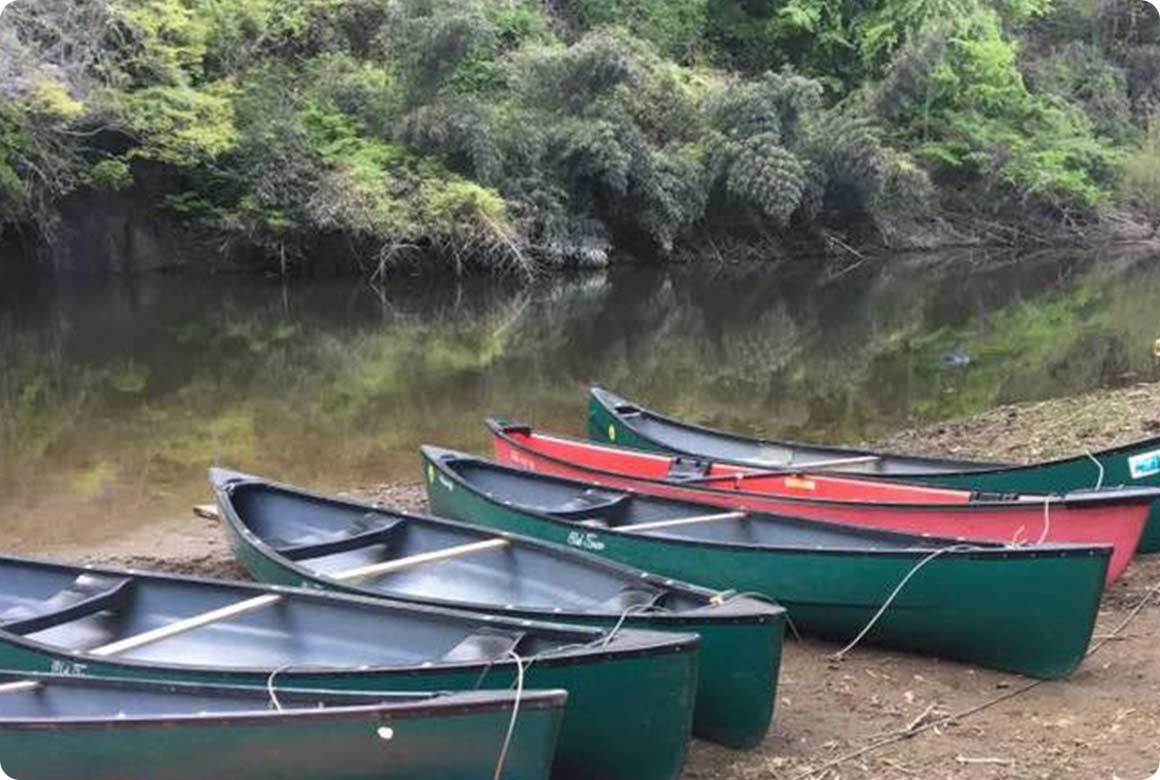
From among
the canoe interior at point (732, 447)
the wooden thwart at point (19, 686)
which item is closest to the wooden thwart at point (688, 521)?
the canoe interior at point (732, 447)

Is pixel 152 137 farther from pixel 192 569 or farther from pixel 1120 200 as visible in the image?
pixel 1120 200

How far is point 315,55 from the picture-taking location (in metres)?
30.4

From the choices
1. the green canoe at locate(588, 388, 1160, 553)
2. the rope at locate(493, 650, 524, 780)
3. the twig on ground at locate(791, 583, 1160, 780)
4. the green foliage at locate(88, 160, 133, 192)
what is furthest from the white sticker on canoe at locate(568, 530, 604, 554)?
the green foliage at locate(88, 160, 133, 192)

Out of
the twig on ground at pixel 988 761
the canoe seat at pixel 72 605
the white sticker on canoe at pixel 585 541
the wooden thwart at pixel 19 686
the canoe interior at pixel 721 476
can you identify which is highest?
the wooden thwart at pixel 19 686

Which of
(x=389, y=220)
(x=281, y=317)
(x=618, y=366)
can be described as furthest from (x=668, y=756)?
(x=389, y=220)

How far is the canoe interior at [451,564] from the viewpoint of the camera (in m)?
6.38

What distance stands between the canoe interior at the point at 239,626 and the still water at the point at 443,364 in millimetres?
4117

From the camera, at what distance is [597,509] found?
8.12 metres

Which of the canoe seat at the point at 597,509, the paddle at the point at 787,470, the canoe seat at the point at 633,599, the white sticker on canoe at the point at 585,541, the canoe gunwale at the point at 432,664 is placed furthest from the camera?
the paddle at the point at 787,470

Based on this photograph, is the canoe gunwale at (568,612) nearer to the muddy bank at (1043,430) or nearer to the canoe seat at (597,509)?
the canoe seat at (597,509)

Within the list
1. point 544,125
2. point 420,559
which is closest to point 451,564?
point 420,559

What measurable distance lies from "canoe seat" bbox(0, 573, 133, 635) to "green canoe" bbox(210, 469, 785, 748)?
33.4 inches

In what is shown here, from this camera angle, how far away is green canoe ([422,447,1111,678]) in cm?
661

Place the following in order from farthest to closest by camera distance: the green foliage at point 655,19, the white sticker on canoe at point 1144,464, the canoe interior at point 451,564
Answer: the green foliage at point 655,19 < the white sticker on canoe at point 1144,464 < the canoe interior at point 451,564
